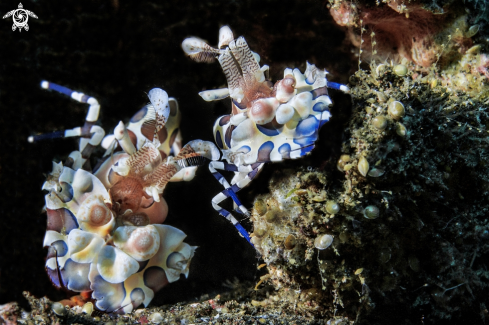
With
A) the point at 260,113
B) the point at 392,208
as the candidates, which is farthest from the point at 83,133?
the point at 392,208

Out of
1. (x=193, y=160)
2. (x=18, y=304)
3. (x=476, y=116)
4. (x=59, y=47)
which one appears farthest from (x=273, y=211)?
(x=59, y=47)

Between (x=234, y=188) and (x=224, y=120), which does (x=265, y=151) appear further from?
(x=224, y=120)

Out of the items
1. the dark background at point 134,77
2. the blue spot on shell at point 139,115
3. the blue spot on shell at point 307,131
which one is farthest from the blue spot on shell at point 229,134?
the blue spot on shell at point 139,115

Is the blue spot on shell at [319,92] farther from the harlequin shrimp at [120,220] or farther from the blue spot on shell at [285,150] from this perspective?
the harlequin shrimp at [120,220]

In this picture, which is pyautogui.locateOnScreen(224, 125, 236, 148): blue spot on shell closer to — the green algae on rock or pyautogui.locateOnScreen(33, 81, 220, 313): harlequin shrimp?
pyautogui.locateOnScreen(33, 81, 220, 313): harlequin shrimp

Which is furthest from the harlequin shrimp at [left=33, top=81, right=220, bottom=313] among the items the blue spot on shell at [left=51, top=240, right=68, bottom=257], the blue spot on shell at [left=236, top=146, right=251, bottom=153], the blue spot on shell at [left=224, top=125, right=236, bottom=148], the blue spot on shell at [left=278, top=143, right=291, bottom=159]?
the blue spot on shell at [left=278, top=143, right=291, bottom=159]

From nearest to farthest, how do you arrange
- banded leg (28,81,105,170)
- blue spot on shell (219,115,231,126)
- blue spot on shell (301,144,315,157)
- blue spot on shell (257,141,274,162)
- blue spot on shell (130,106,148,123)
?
1. blue spot on shell (301,144,315,157)
2. blue spot on shell (257,141,274,162)
3. blue spot on shell (219,115,231,126)
4. banded leg (28,81,105,170)
5. blue spot on shell (130,106,148,123)

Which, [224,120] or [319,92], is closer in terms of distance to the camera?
[319,92]
